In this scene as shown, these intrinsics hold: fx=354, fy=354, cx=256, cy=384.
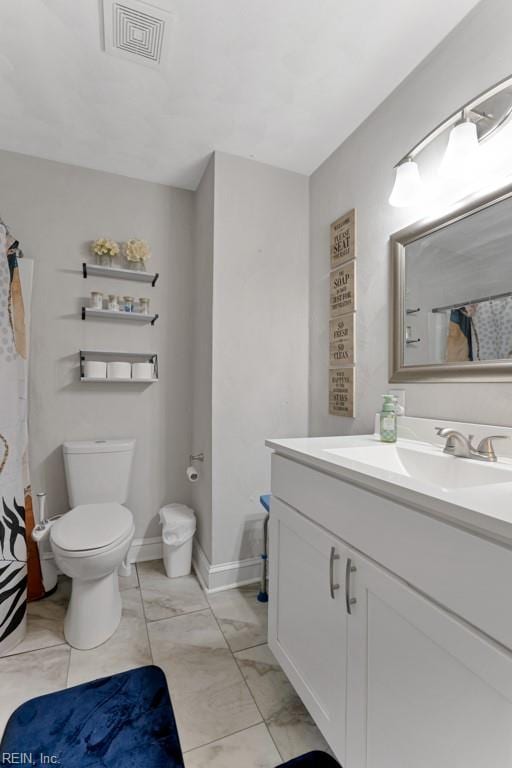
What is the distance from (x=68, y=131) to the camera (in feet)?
5.86

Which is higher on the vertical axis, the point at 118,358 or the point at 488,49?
the point at 488,49

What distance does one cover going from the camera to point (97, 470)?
1.95m

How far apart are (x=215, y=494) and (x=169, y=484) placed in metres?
0.54

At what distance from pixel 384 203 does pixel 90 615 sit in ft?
7.10

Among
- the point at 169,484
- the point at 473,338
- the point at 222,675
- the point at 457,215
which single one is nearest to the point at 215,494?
the point at 169,484

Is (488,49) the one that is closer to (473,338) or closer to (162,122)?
(473,338)

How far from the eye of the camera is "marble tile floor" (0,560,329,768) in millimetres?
1090

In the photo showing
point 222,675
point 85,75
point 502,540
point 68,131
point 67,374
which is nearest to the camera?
point 502,540

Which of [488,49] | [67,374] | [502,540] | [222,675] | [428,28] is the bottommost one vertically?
[222,675]

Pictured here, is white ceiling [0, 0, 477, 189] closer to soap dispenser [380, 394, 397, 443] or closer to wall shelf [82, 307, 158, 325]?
wall shelf [82, 307, 158, 325]

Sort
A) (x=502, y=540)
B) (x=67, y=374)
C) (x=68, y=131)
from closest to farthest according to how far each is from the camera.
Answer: (x=502, y=540)
(x=68, y=131)
(x=67, y=374)

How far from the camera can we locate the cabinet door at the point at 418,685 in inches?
21.8

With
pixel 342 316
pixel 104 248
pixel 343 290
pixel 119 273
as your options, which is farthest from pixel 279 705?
pixel 104 248

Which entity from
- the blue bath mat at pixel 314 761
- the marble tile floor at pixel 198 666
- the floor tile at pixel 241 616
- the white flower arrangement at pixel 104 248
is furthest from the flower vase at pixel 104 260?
the blue bath mat at pixel 314 761
